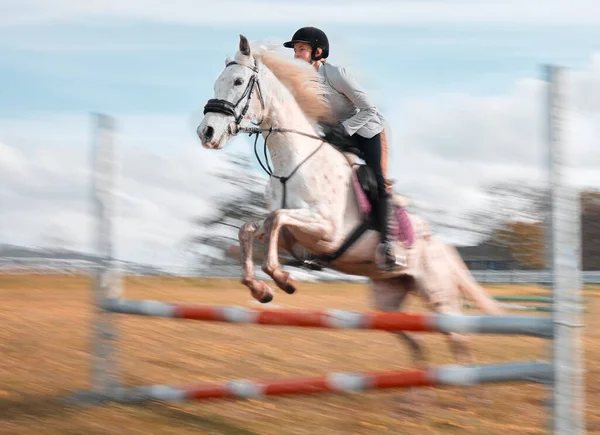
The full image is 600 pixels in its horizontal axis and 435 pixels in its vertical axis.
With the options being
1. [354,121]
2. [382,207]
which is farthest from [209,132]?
[382,207]

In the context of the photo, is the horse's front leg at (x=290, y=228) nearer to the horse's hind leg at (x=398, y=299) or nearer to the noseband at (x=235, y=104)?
the noseband at (x=235, y=104)

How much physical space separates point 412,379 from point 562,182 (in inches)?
38.1

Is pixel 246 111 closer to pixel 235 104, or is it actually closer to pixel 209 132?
pixel 235 104

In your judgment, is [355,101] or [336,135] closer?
[355,101]

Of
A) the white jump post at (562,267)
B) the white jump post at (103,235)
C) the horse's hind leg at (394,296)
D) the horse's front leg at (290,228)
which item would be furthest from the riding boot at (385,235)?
the white jump post at (562,267)

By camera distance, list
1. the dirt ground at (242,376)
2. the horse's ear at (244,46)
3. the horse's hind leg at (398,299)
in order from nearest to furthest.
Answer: the dirt ground at (242,376) < the horse's ear at (244,46) < the horse's hind leg at (398,299)

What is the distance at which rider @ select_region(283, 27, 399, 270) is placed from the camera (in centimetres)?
468

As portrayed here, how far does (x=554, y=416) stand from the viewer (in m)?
2.89

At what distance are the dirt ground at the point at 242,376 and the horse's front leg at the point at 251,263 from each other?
599mm

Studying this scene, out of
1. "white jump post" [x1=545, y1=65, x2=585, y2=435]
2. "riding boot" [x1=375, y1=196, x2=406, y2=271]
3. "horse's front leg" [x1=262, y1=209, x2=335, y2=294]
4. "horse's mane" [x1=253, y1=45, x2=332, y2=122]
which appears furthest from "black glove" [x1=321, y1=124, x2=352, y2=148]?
"white jump post" [x1=545, y1=65, x2=585, y2=435]

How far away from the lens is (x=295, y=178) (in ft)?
14.6

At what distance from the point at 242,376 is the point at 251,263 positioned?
167 centimetres

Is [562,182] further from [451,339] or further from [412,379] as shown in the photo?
[451,339]

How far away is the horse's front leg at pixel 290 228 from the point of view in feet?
13.3
